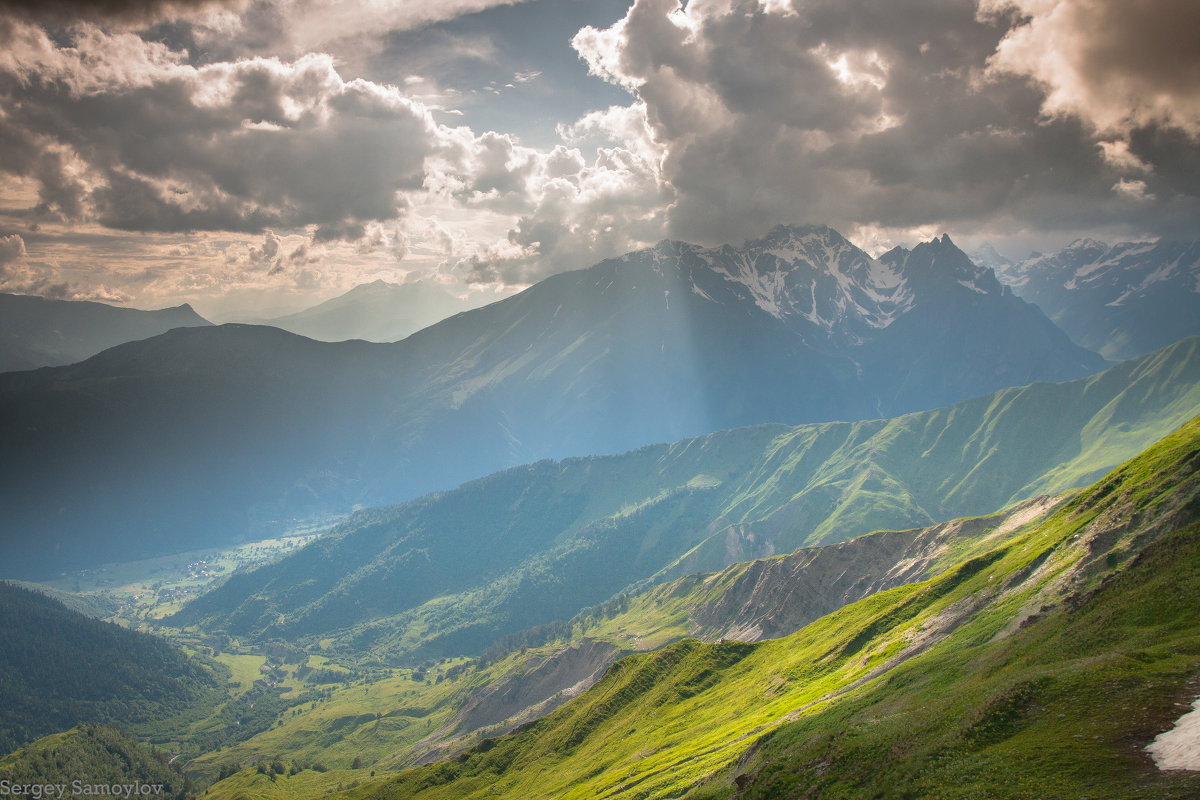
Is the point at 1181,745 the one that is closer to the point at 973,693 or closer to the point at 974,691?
the point at 973,693

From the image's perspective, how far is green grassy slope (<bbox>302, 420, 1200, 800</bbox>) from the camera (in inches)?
1769

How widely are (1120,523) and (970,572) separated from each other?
4053 cm

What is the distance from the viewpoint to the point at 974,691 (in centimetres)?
6050

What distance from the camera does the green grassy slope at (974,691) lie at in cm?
4494

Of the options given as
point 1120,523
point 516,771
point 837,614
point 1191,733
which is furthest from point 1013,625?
point 516,771

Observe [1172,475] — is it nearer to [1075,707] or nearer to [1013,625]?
[1013,625]

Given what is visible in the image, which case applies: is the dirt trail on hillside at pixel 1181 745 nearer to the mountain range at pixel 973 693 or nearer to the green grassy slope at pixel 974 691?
the mountain range at pixel 973 693

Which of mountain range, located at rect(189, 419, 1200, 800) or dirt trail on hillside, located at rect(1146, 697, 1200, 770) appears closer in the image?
dirt trail on hillside, located at rect(1146, 697, 1200, 770)

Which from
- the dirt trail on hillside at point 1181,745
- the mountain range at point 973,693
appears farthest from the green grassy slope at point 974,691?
the dirt trail on hillside at point 1181,745


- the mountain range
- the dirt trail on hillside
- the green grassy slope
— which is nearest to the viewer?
the dirt trail on hillside

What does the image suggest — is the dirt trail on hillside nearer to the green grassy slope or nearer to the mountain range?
the mountain range

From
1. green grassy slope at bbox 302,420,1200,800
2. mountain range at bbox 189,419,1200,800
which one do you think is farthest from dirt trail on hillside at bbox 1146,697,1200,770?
green grassy slope at bbox 302,420,1200,800

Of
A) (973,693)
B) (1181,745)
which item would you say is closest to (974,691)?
(973,693)

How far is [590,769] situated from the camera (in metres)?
129
